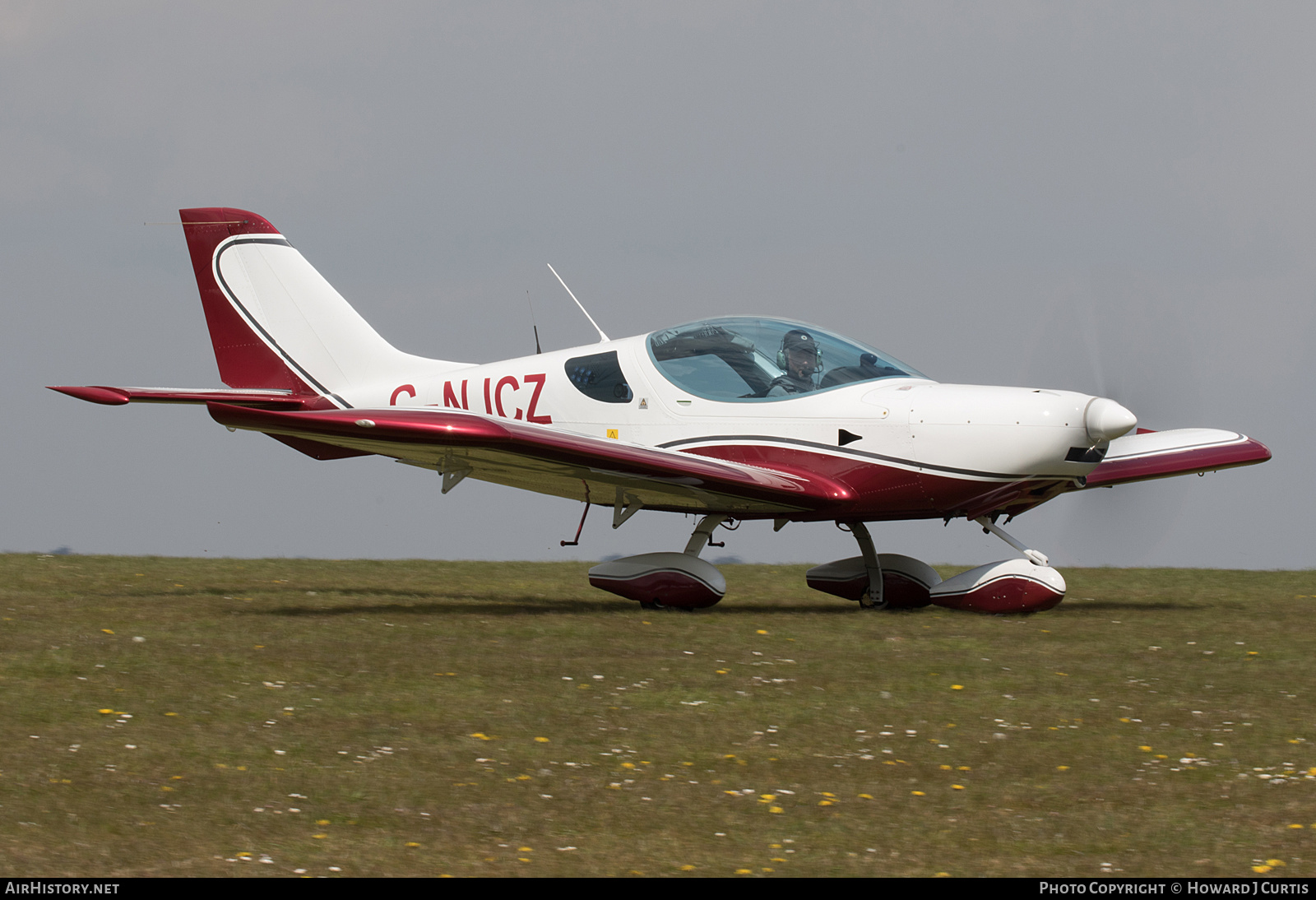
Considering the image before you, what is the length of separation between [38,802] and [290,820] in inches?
41.0

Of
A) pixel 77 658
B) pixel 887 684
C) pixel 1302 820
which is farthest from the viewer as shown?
pixel 77 658

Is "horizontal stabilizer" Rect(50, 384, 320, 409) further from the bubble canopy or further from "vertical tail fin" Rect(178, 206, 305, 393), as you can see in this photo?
the bubble canopy

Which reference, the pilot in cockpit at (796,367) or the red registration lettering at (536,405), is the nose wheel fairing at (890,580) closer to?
the pilot in cockpit at (796,367)

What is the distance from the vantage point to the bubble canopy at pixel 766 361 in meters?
11.2

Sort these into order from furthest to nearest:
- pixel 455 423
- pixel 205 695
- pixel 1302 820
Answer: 1. pixel 455 423
2. pixel 205 695
3. pixel 1302 820

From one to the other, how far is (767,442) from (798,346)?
2.96ft

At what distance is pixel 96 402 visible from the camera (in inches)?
397

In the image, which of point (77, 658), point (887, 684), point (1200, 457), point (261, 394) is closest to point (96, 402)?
point (77, 658)

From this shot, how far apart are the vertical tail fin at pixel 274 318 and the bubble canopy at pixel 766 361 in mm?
3953

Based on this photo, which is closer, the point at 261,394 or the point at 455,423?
the point at 455,423

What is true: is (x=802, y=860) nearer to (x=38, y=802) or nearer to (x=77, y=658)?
(x=38, y=802)

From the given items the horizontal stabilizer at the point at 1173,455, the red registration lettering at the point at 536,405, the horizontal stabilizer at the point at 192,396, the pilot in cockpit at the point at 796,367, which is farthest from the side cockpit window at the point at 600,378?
the horizontal stabilizer at the point at 1173,455

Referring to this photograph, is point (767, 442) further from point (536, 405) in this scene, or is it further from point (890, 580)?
point (536, 405)

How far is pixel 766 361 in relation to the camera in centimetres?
1123
